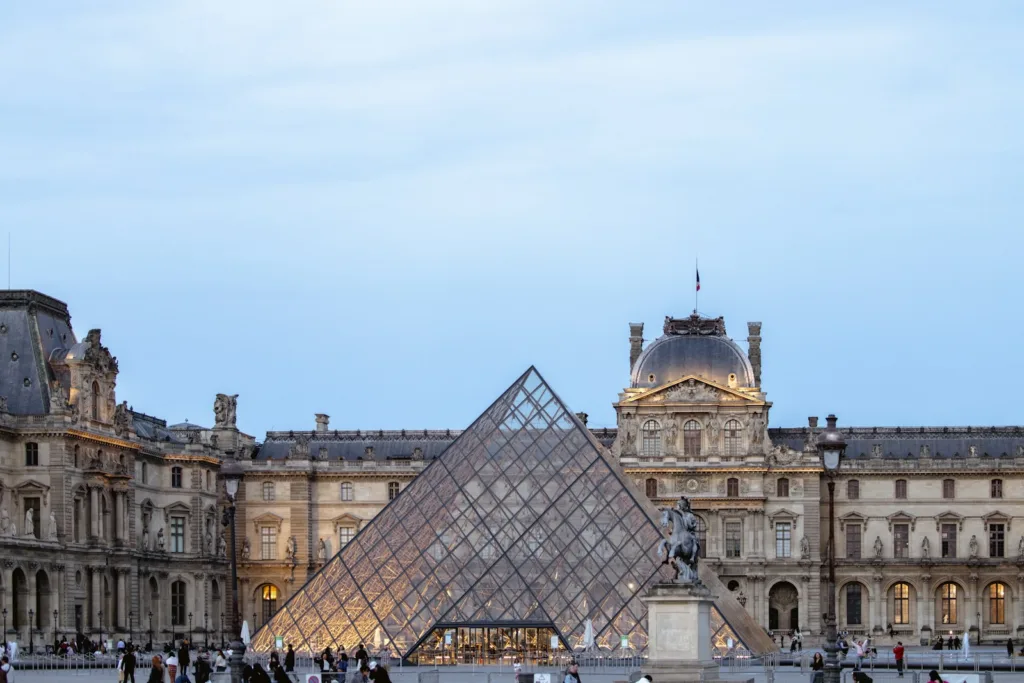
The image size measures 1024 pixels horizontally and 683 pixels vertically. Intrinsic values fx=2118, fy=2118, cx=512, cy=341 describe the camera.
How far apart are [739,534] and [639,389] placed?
6881 mm

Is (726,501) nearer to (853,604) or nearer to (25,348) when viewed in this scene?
(853,604)

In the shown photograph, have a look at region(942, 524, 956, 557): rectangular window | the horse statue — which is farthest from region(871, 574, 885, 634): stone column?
the horse statue

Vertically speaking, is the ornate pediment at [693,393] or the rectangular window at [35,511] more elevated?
the ornate pediment at [693,393]

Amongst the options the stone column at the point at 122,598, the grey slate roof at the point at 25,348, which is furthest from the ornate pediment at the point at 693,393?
the grey slate roof at the point at 25,348

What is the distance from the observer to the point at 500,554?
4997 centimetres

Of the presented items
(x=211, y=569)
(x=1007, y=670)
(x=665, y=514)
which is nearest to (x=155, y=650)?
(x=211, y=569)

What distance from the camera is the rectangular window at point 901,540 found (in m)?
83.8

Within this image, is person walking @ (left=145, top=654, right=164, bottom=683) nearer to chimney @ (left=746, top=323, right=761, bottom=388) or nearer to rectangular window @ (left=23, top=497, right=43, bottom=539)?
rectangular window @ (left=23, top=497, right=43, bottom=539)

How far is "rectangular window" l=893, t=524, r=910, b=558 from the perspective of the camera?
83.8 metres

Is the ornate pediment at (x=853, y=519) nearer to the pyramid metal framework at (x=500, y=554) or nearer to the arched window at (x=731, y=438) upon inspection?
the arched window at (x=731, y=438)

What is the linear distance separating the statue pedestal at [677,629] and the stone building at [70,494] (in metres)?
30.8

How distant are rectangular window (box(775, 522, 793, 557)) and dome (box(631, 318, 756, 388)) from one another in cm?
569

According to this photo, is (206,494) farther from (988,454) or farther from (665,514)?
(665,514)

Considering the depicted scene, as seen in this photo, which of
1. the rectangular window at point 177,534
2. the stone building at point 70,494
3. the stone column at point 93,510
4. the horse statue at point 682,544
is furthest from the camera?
the rectangular window at point 177,534
